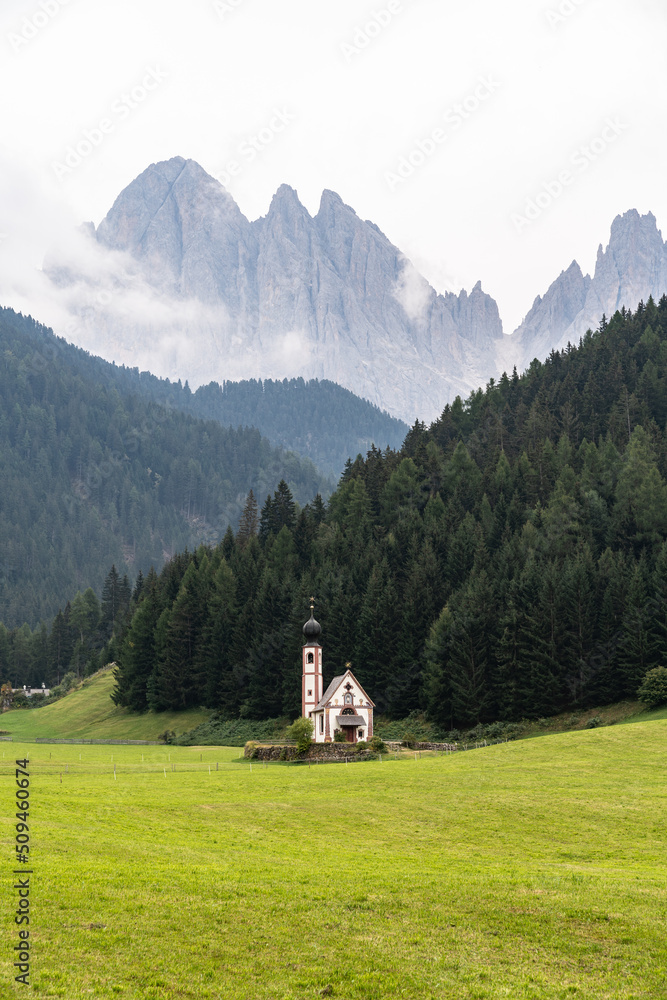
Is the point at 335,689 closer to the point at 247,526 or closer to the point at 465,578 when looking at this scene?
A: the point at 465,578

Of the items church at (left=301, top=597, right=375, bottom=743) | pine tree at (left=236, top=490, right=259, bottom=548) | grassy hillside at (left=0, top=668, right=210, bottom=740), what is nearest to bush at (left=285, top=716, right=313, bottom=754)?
church at (left=301, top=597, right=375, bottom=743)

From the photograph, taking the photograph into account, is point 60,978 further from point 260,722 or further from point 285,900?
point 260,722

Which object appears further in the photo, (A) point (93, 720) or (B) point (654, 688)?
(A) point (93, 720)

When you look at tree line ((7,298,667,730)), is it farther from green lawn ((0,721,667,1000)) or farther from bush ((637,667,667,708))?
green lawn ((0,721,667,1000))

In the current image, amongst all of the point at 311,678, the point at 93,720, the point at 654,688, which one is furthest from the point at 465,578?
the point at 93,720

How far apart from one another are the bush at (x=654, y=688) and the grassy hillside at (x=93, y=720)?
5223 centimetres

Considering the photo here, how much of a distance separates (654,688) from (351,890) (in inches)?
2162

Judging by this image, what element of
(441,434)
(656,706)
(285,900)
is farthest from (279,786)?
(441,434)

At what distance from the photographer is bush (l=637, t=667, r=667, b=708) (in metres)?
72.2

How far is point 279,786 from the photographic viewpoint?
155ft

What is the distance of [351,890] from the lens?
2430 centimetres

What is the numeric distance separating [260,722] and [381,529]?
32.4 m

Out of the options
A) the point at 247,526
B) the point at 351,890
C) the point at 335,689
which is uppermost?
the point at 247,526

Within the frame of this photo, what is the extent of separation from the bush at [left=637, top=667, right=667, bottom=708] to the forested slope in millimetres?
4309
